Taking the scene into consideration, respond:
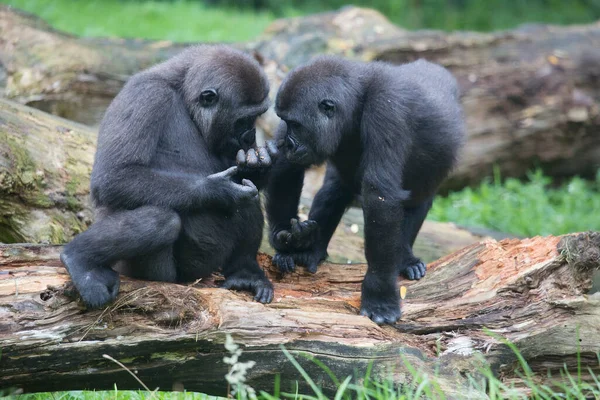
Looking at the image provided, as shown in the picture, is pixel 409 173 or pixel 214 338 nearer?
pixel 214 338

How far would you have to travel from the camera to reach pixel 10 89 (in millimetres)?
8164

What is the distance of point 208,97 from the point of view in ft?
16.6

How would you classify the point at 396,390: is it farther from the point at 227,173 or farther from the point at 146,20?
the point at 146,20

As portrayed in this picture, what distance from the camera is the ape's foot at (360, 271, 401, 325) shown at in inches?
195

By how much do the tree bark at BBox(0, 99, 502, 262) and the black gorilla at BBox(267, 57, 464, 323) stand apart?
5.55ft

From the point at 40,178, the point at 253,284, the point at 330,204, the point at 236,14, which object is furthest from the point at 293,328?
the point at 236,14

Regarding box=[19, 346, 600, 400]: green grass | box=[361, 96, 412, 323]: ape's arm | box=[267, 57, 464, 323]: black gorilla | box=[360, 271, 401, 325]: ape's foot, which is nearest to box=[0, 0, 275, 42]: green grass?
box=[267, 57, 464, 323]: black gorilla

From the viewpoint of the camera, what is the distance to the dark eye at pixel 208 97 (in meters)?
5.05

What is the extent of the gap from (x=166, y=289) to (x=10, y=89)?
15.7ft

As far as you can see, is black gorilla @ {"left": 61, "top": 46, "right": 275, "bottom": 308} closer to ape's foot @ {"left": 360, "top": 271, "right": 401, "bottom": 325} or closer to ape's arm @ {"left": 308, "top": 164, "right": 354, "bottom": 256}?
ape's foot @ {"left": 360, "top": 271, "right": 401, "bottom": 325}

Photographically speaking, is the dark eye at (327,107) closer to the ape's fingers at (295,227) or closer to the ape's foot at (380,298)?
the ape's fingers at (295,227)

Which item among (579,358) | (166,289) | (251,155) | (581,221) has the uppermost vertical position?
(251,155)

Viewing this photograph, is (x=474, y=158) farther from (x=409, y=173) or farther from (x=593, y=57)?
(x=409, y=173)

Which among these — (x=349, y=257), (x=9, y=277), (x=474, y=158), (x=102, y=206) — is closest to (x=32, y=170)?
(x=102, y=206)
